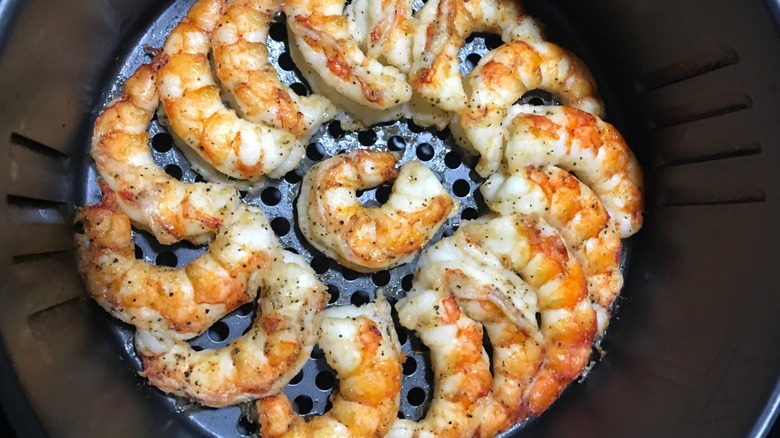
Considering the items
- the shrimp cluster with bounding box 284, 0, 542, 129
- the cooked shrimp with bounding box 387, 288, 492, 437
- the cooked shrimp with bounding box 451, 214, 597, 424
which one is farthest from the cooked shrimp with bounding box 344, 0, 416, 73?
the cooked shrimp with bounding box 387, 288, 492, 437

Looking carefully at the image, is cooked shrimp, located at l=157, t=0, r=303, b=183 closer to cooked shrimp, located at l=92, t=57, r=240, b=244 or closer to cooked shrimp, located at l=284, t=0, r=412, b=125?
cooked shrimp, located at l=92, t=57, r=240, b=244

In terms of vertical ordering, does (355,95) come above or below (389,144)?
above

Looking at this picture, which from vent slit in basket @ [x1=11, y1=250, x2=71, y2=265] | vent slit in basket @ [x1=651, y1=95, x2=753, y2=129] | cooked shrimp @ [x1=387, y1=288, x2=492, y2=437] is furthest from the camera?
cooked shrimp @ [x1=387, y1=288, x2=492, y2=437]

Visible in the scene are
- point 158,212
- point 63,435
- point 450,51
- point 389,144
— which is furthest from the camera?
point 389,144

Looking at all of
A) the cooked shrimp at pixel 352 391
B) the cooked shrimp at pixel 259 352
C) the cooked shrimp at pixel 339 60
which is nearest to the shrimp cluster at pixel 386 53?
the cooked shrimp at pixel 339 60

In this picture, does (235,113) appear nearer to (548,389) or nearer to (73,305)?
(73,305)

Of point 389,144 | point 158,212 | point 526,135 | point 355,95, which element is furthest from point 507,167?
point 158,212

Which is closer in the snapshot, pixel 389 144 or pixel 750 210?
pixel 750 210
